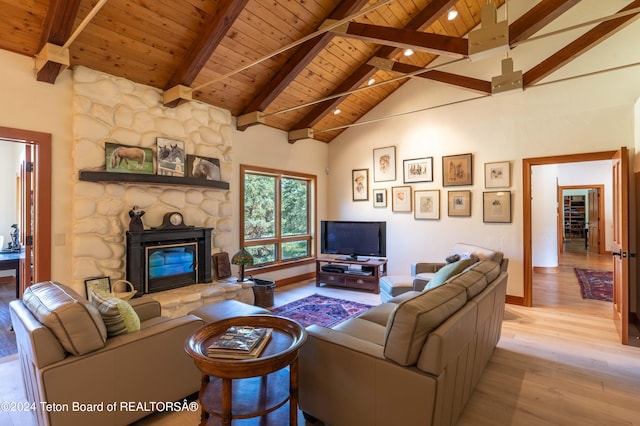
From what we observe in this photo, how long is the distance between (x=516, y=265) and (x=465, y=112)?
2.62 meters

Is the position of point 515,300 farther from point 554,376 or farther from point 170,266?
point 170,266

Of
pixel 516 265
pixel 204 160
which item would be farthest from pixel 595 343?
pixel 204 160

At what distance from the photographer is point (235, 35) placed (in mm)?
3783

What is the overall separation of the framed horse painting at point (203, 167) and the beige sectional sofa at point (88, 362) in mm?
2562

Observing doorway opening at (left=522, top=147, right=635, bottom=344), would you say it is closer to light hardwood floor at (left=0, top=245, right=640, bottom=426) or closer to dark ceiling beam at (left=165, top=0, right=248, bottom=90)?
light hardwood floor at (left=0, top=245, right=640, bottom=426)

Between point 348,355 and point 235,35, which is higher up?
point 235,35

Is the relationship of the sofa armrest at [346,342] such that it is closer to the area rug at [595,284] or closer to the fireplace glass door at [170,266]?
the fireplace glass door at [170,266]

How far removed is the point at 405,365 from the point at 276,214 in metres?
4.64

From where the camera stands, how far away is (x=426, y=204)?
223 inches

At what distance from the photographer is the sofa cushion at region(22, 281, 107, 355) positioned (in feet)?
5.62

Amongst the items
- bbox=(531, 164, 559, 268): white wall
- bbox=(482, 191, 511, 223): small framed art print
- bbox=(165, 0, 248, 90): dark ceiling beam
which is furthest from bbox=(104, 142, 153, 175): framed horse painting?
bbox=(531, 164, 559, 268): white wall

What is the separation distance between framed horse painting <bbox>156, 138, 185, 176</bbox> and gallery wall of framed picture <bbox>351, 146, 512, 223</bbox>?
350 cm

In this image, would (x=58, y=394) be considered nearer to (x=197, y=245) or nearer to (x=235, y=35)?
(x=197, y=245)

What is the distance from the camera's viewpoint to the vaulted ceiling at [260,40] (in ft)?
9.84
